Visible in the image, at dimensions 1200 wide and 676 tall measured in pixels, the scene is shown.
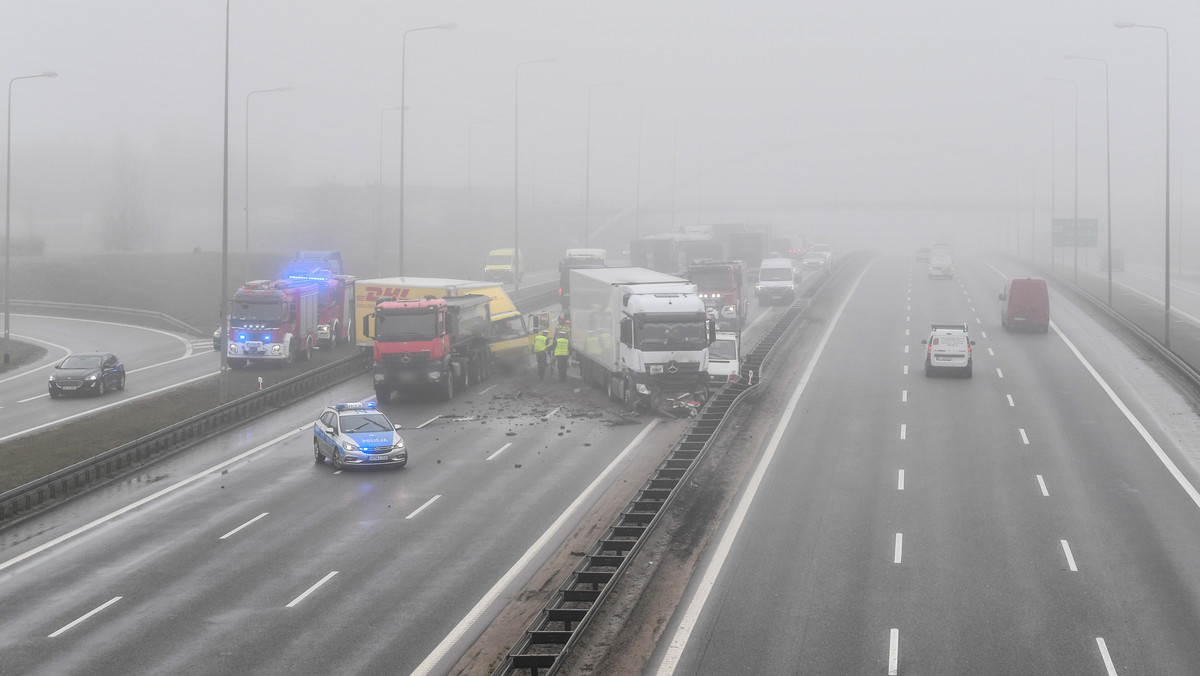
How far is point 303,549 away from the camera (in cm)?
2498

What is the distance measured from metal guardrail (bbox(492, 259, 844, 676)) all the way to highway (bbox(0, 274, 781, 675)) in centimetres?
95

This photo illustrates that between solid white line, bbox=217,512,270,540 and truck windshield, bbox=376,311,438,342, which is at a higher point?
truck windshield, bbox=376,311,438,342

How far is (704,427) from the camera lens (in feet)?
120

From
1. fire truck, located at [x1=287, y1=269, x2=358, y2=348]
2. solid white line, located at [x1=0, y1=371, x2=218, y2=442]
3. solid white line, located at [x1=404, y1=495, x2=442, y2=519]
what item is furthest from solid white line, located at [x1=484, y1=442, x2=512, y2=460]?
fire truck, located at [x1=287, y1=269, x2=358, y2=348]

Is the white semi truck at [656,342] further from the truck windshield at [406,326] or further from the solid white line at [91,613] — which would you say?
the solid white line at [91,613]

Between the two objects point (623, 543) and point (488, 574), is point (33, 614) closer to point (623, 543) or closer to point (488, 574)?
point (488, 574)

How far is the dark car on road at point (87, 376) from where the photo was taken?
44.5m

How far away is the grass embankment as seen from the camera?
3372cm

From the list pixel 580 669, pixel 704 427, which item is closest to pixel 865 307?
pixel 704 427

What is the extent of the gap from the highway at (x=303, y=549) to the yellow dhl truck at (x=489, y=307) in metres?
10.1

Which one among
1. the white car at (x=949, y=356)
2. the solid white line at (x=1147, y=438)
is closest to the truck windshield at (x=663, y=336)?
the white car at (x=949, y=356)

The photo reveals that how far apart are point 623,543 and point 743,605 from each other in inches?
137

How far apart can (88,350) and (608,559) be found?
4611 centimetres

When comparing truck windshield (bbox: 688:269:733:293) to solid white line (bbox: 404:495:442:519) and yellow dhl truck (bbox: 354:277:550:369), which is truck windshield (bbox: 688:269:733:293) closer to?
yellow dhl truck (bbox: 354:277:550:369)
